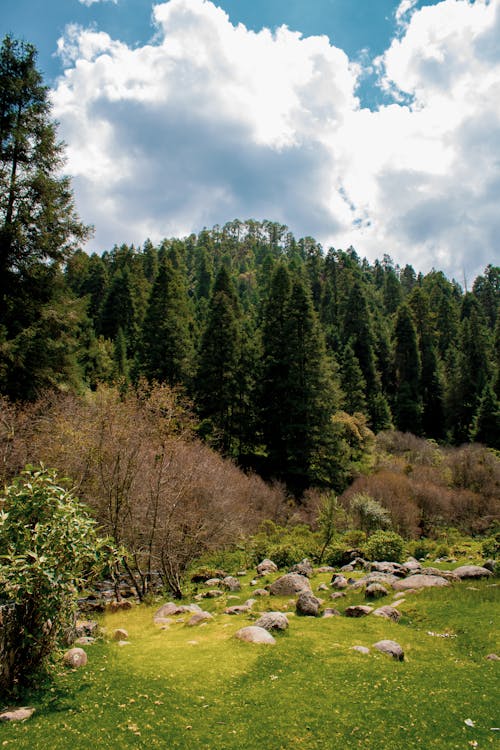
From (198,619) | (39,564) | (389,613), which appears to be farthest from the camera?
(389,613)

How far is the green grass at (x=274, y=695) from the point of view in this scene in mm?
4551

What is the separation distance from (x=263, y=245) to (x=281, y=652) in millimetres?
128819

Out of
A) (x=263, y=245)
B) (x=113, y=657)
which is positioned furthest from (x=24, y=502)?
(x=263, y=245)

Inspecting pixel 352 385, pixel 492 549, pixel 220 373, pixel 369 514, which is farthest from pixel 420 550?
pixel 352 385

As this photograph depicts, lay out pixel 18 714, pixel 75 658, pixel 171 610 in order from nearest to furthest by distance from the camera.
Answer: pixel 18 714 < pixel 75 658 < pixel 171 610

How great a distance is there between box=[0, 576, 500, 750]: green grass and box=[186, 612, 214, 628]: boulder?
62 cm

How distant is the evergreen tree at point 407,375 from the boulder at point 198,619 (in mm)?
43027

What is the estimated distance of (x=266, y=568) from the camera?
16.1 meters

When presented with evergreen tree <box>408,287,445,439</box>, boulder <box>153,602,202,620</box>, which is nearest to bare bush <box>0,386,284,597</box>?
boulder <box>153,602,202,620</box>

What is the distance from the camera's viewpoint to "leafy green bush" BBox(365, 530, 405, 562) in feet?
52.0

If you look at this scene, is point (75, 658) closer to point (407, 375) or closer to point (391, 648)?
point (391, 648)

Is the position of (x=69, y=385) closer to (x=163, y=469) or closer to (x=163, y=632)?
(x=163, y=469)

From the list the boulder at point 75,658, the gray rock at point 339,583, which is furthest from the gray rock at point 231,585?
the boulder at point 75,658

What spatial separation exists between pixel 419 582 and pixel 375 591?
5.14 feet
